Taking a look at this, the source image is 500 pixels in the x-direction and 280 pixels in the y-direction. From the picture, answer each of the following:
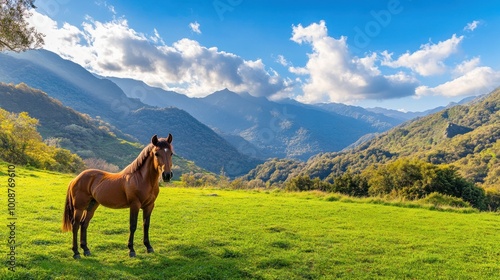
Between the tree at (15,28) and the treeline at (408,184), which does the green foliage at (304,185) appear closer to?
the treeline at (408,184)

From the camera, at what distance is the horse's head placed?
7156 mm

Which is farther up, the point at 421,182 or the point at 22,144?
the point at 22,144

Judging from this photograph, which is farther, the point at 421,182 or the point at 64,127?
the point at 64,127

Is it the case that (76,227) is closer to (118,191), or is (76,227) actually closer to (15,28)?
(118,191)

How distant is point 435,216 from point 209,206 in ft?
43.9

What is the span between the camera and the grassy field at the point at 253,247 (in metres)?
7.36

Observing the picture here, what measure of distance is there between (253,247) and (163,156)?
4372mm

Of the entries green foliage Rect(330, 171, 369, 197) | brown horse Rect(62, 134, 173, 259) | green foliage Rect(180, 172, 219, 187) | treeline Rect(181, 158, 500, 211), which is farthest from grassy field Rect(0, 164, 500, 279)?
green foliage Rect(180, 172, 219, 187)

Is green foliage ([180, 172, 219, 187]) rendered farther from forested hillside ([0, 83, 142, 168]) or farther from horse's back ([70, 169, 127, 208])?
forested hillside ([0, 83, 142, 168])

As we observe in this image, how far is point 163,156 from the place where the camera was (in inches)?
290

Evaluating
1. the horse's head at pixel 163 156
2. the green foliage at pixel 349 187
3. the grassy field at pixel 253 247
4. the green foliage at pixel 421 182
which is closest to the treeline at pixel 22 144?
the grassy field at pixel 253 247

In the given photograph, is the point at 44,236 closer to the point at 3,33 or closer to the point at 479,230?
the point at 3,33

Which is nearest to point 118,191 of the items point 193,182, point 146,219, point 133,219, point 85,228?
point 133,219

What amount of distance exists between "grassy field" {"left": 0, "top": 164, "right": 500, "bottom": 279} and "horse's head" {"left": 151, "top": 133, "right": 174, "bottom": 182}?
2.42 metres
